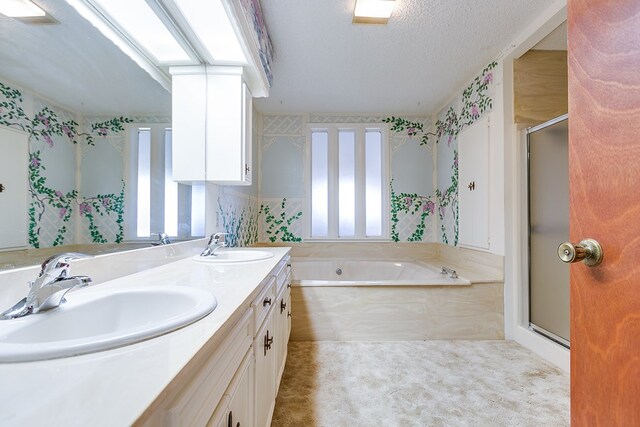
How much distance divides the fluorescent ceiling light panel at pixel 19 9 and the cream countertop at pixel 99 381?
827 mm

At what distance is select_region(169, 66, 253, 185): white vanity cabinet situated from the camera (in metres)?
1.68

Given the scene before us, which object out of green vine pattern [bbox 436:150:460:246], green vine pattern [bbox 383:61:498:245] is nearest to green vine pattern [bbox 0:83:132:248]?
green vine pattern [bbox 383:61:498:245]

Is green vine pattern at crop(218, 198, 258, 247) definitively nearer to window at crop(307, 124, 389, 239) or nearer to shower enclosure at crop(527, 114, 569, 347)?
window at crop(307, 124, 389, 239)

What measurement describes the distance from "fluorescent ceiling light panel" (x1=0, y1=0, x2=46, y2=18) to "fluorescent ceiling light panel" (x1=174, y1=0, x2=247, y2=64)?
67 cm

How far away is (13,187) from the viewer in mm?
735

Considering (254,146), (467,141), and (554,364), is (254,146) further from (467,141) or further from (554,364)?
(554,364)

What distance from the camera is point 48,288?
66cm

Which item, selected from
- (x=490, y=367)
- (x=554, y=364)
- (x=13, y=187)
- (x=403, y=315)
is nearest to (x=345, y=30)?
(x=13, y=187)

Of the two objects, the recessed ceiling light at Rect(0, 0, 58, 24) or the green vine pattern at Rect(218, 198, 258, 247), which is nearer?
the recessed ceiling light at Rect(0, 0, 58, 24)

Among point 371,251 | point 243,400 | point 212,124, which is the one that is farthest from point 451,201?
point 243,400

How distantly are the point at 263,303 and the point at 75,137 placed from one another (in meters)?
0.84

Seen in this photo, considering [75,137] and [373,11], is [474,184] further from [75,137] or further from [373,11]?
[75,137]

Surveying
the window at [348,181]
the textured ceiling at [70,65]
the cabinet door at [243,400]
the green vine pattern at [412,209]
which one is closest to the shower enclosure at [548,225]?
the green vine pattern at [412,209]

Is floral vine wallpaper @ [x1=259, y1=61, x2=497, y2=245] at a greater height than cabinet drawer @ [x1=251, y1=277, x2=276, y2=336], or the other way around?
floral vine wallpaper @ [x1=259, y1=61, x2=497, y2=245]
